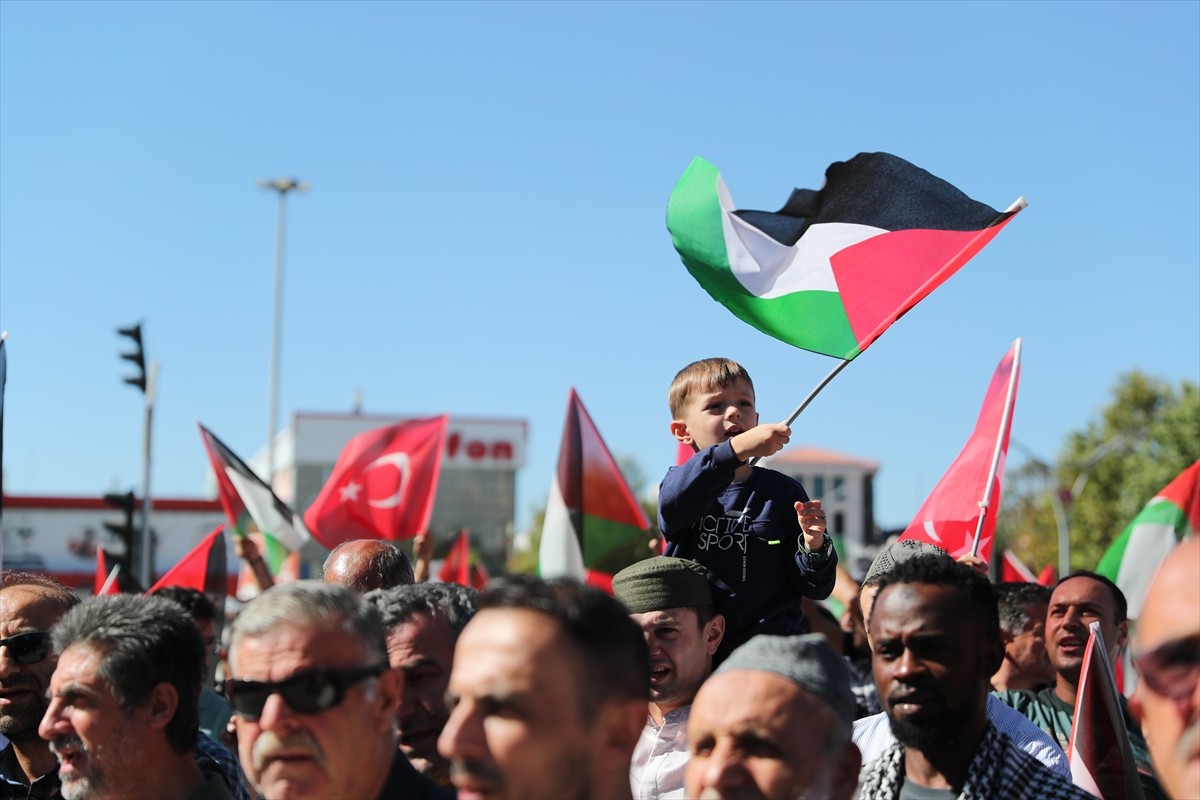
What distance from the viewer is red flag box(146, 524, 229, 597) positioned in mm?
10852

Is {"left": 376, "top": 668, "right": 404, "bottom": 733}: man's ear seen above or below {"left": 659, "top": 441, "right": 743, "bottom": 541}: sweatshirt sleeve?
below

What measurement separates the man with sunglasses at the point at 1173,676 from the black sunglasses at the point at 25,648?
3909 mm

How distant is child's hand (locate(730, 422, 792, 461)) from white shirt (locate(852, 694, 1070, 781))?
921 millimetres

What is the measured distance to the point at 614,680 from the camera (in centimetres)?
320

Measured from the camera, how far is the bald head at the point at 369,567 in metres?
5.49

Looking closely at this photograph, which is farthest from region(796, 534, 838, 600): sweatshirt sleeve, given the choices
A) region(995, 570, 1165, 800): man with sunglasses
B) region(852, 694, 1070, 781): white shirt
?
region(995, 570, 1165, 800): man with sunglasses

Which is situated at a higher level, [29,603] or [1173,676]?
[1173,676]

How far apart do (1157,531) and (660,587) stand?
6.90 meters

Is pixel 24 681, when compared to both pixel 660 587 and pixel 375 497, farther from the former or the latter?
pixel 375 497

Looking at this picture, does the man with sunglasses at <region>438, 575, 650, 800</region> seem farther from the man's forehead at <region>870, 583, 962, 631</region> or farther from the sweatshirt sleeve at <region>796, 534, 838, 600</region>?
the sweatshirt sleeve at <region>796, 534, 838, 600</region>

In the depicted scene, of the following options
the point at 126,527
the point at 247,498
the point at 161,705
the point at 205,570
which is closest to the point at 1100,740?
the point at 161,705

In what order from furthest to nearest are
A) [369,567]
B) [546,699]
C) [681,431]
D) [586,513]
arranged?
[586,513], [681,431], [369,567], [546,699]

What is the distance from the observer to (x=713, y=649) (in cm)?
516

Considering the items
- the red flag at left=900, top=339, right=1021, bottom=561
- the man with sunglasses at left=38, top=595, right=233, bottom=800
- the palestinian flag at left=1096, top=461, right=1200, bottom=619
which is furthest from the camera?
the palestinian flag at left=1096, top=461, right=1200, bottom=619
